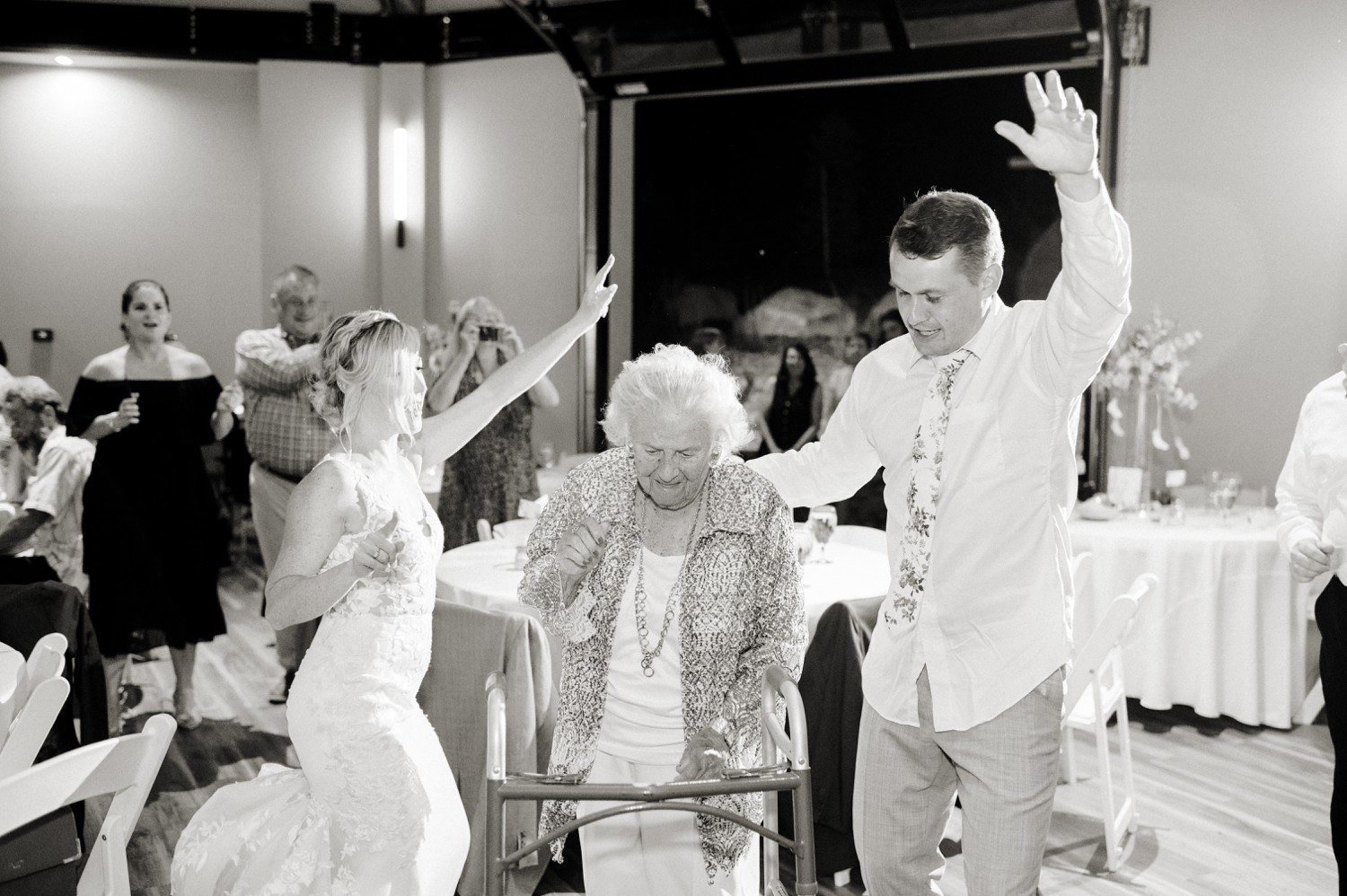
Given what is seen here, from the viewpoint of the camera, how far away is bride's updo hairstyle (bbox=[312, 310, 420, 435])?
88.7 inches

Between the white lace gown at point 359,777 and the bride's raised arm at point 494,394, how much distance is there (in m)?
0.24

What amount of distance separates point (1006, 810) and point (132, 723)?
12.6 ft

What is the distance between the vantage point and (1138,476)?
206 inches

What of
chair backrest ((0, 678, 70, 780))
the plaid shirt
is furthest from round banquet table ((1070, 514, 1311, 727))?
chair backrest ((0, 678, 70, 780))

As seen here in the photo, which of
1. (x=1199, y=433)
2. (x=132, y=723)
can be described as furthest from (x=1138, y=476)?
(x=132, y=723)

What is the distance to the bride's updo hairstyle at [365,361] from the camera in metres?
2.25

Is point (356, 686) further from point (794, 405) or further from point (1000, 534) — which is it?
point (794, 405)

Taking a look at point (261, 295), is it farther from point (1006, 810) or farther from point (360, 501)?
point (1006, 810)

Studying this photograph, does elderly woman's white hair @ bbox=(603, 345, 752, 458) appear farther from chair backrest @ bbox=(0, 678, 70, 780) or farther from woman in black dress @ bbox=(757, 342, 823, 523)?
woman in black dress @ bbox=(757, 342, 823, 523)

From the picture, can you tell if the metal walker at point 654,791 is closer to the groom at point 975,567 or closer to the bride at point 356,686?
the groom at point 975,567

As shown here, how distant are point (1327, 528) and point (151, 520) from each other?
3.84 m

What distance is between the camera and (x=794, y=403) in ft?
20.7

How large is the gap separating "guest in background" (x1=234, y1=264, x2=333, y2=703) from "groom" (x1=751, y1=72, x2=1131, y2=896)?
301cm

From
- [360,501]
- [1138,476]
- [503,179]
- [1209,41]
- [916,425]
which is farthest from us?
[503,179]
